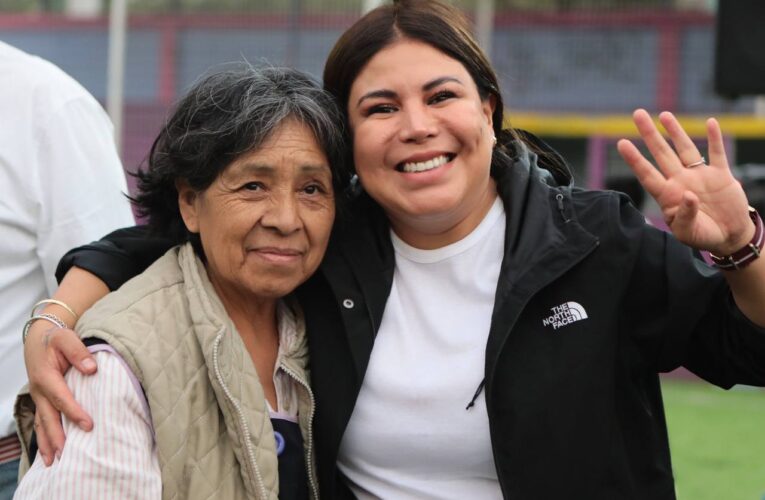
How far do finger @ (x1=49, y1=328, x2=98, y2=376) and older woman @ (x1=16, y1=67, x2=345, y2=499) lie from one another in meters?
0.02

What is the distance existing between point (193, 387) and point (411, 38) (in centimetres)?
92

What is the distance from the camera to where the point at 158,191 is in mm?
2588

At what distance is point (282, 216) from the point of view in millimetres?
2381

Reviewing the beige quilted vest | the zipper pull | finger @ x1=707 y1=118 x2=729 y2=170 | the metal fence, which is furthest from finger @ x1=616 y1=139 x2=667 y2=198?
the metal fence

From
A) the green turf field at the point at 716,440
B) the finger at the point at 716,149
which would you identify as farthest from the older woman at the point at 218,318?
the green turf field at the point at 716,440

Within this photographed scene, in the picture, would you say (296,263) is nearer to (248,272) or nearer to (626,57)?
(248,272)

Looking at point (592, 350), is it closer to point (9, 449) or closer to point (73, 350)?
point (73, 350)

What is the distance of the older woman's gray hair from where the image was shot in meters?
2.39

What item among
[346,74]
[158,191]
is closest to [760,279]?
[346,74]

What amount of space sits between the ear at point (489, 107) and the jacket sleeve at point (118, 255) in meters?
0.80

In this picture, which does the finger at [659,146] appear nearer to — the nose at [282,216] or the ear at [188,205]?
the nose at [282,216]

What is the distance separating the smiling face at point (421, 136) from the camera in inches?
97.2

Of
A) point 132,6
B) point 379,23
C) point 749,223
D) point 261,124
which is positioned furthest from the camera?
point 132,6

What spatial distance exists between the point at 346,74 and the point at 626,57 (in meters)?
12.6
